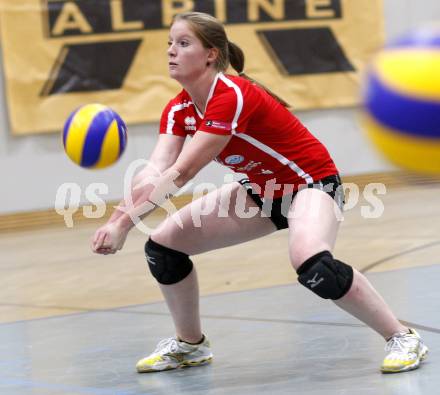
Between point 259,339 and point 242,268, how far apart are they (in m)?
2.17

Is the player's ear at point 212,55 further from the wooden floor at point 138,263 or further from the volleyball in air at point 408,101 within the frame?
the wooden floor at point 138,263

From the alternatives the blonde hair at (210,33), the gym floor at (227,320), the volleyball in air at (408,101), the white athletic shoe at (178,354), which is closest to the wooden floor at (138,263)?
the gym floor at (227,320)

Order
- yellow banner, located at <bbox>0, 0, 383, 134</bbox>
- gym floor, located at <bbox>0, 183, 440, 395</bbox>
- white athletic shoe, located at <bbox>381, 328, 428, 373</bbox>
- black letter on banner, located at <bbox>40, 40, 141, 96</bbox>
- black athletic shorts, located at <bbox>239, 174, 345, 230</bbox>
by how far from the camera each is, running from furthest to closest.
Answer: black letter on banner, located at <bbox>40, 40, 141, 96</bbox>
yellow banner, located at <bbox>0, 0, 383, 134</bbox>
black athletic shorts, located at <bbox>239, 174, 345, 230</bbox>
gym floor, located at <bbox>0, 183, 440, 395</bbox>
white athletic shoe, located at <bbox>381, 328, 428, 373</bbox>

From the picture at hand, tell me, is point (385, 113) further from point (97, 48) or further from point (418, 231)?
point (97, 48)

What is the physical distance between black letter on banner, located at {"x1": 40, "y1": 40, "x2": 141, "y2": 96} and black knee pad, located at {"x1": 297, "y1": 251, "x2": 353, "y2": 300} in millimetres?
6272

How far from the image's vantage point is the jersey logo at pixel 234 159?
166 inches

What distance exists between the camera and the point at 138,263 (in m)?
7.40

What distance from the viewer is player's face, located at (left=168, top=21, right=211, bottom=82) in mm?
4074

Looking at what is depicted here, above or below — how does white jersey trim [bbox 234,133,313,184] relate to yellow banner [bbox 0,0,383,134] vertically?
above

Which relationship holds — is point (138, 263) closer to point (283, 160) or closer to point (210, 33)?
point (283, 160)

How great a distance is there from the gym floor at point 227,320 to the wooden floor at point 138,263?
1cm

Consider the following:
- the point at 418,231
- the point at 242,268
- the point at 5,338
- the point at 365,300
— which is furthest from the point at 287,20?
the point at 365,300

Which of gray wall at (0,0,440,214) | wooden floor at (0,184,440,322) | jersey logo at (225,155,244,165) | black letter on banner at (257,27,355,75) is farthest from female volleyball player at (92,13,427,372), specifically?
black letter on banner at (257,27,355,75)

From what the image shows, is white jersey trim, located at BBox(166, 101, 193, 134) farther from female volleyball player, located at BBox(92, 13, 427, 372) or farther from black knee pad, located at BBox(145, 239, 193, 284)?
black knee pad, located at BBox(145, 239, 193, 284)
